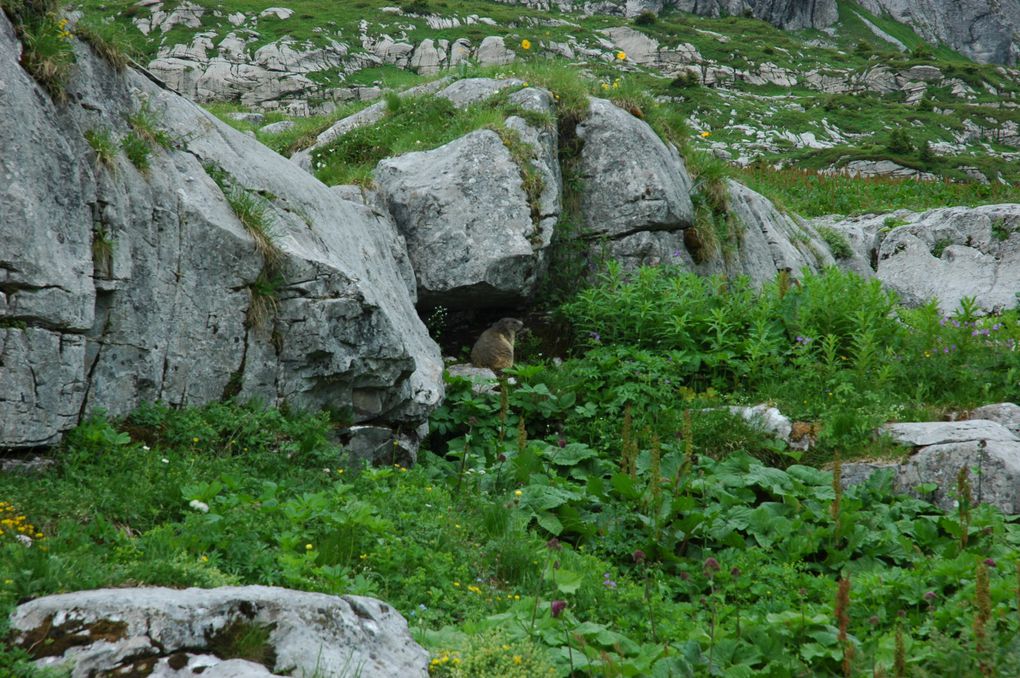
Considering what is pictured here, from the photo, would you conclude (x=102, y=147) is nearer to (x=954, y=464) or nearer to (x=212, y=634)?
(x=212, y=634)

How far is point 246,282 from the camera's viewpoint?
279 inches

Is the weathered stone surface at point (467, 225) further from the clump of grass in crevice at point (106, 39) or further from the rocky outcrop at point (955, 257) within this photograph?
the rocky outcrop at point (955, 257)

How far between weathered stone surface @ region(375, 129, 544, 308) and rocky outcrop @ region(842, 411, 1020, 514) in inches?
197

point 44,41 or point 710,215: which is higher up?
point 44,41

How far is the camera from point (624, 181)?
12000mm

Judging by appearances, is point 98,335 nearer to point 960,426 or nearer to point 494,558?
point 494,558

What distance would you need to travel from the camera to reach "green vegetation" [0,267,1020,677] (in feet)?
14.3

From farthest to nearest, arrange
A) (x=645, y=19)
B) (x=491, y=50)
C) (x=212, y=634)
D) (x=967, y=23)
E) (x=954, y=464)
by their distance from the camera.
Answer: (x=967, y=23)
(x=645, y=19)
(x=491, y=50)
(x=954, y=464)
(x=212, y=634)

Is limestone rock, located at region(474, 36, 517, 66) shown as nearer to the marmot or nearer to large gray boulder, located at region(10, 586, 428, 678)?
the marmot

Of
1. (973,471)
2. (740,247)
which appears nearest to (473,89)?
(740,247)

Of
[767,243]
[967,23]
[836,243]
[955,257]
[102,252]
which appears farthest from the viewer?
[967,23]

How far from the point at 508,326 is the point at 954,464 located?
5.57 m

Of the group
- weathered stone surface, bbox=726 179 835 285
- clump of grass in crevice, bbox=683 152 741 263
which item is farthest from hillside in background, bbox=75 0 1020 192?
clump of grass in crevice, bbox=683 152 741 263

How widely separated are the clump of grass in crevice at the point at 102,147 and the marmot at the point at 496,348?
520cm
